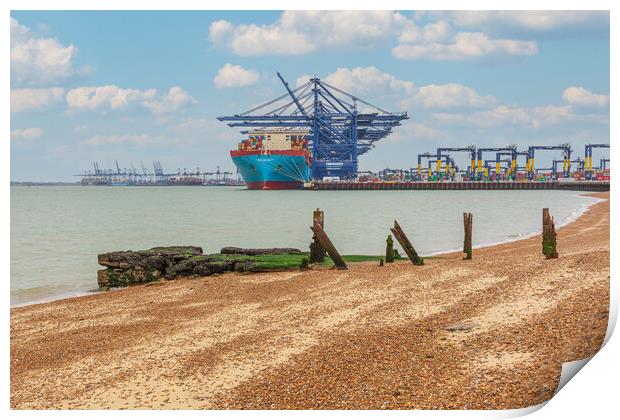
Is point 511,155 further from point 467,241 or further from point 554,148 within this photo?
point 467,241

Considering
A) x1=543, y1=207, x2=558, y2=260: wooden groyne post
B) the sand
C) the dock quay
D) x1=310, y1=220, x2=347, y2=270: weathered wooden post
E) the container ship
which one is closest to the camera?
the sand

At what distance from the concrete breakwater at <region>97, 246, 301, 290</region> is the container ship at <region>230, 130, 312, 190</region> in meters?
92.6

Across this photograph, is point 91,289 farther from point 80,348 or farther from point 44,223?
point 44,223

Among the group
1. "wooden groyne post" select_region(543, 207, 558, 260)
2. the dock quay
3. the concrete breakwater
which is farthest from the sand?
the dock quay

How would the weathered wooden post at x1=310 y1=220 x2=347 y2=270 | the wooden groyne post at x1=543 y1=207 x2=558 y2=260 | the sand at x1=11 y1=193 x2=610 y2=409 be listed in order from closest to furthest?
1. the sand at x1=11 y1=193 x2=610 y2=409
2. the wooden groyne post at x1=543 y1=207 x2=558 y2=260
3. the weathered wooden post at x1=310 y1=220 x2=347 y2=270

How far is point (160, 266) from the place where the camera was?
1688 centimetres

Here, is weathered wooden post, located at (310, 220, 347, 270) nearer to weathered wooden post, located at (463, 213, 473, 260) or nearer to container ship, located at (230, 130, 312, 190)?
weathered wooden post, located at (463, 213, 473, 260)

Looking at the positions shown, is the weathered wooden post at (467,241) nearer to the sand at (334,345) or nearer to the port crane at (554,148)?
the sand at (334,345)

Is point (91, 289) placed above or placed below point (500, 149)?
below

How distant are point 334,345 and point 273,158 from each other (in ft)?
338

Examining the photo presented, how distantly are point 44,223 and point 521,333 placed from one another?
48018mm

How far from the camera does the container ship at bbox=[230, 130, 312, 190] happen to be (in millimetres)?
109688

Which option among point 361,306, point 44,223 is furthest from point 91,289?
point 44,223

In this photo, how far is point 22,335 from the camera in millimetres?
10773
